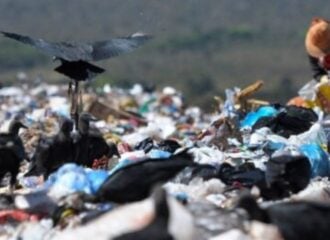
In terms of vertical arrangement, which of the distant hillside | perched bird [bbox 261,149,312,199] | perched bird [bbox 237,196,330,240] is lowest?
perched bird [bbox 237,196,330,240]

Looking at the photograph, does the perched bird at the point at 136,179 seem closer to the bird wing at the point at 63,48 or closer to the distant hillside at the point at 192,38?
the bird wing at the point at 63,48

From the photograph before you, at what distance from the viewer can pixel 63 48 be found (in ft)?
25.9

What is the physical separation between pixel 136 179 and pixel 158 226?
0.81m

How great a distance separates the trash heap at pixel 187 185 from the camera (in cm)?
543

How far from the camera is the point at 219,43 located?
64125 millimetres

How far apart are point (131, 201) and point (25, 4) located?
63.6 m

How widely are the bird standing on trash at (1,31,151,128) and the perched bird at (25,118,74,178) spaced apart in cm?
73

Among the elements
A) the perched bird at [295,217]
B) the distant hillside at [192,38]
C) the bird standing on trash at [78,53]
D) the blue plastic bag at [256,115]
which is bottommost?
the perched bird at [295,217]

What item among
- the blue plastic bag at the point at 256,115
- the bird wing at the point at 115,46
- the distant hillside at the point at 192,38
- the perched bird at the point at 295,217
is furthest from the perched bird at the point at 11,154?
the distant hillside at the point at 192,38

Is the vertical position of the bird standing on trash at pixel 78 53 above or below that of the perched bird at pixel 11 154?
above

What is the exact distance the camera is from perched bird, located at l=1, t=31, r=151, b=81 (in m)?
7.78

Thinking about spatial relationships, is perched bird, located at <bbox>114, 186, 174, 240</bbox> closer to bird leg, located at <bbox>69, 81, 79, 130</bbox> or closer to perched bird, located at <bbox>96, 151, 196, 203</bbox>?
perched bird, located at <bbox>96, 151, 196, 203</bbox>

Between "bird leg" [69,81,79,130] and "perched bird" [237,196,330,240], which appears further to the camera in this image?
"bird leg" [69,81,79,130]

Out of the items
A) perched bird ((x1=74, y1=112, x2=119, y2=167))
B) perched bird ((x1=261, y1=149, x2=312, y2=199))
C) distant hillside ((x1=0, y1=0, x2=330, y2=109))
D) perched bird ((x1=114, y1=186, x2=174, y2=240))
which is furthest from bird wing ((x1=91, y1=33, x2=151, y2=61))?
distant hillside ((x1=0, y1=0, x2=330, y2=109))
